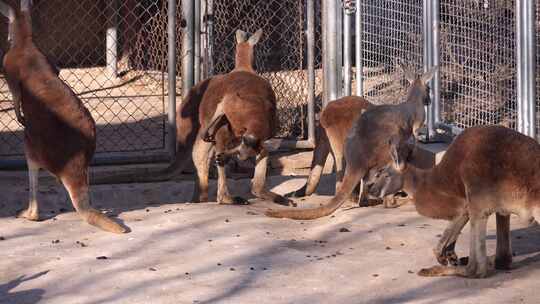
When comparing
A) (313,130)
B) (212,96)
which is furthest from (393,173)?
(313,130)

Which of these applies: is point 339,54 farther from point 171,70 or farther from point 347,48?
point 171,70

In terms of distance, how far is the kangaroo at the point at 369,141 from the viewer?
7109 millimetres

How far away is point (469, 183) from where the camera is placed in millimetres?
5602

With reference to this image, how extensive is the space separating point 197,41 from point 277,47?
2.26 meters

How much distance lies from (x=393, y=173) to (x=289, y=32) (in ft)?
17.1

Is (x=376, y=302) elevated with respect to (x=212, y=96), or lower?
lower

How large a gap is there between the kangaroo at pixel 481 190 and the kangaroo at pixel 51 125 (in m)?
2.22

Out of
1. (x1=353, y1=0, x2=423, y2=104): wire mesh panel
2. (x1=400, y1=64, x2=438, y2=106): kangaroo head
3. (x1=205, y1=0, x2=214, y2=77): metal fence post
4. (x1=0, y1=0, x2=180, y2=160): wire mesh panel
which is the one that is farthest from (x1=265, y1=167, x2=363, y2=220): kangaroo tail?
(x1=0, y1=0, x2=180, y2=160): wire mesh panel

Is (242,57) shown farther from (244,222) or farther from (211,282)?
(211,282)

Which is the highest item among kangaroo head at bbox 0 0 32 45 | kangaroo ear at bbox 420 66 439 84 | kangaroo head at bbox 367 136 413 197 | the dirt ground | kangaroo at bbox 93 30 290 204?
kangaroo head at bbox 0 0 32 45

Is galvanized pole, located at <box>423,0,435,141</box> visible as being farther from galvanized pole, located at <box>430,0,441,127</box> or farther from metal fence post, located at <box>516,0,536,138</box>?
metal fence post, located at <box>516,0,536,138</box>

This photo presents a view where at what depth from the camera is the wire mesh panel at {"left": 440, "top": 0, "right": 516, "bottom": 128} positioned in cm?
820

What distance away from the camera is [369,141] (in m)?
7.30

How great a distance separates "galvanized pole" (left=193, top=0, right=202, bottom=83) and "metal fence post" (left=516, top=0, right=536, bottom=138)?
2.98m
